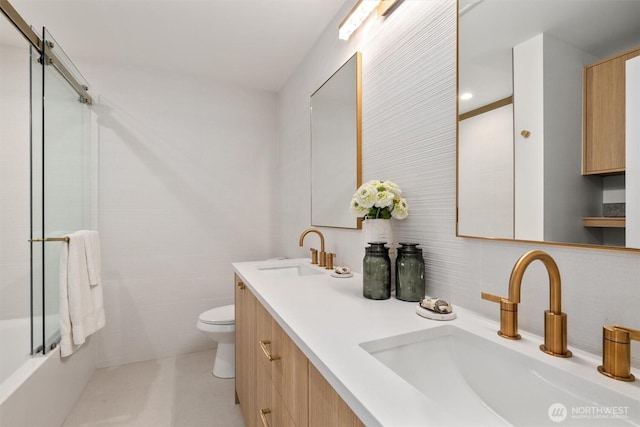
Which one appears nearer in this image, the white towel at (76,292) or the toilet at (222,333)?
the white towel at (76,292)

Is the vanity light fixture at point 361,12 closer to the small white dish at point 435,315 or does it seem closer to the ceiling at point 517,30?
the ceiling at point 517,30

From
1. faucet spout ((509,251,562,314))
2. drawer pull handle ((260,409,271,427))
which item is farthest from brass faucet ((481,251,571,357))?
drawer pull handle ((260,409,271,427))

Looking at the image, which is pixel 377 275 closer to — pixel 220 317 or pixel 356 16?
pixel 356 16

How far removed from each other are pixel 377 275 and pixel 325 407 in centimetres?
54

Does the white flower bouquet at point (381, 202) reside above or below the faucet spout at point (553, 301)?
above

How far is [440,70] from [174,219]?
2.34 metres

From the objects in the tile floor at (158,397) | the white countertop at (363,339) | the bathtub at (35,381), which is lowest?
the tile floor at (158,397)

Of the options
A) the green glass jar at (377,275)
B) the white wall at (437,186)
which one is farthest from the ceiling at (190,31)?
the green glass jar at (377,275)

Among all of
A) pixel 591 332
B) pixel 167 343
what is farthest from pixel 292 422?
pixel 167 343

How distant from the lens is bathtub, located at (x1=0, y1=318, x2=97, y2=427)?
1320 millimetres

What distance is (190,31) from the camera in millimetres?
2025

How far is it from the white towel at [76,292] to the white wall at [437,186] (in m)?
1.55

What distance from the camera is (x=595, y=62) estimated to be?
2.15ft

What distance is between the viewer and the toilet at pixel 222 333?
212cm
